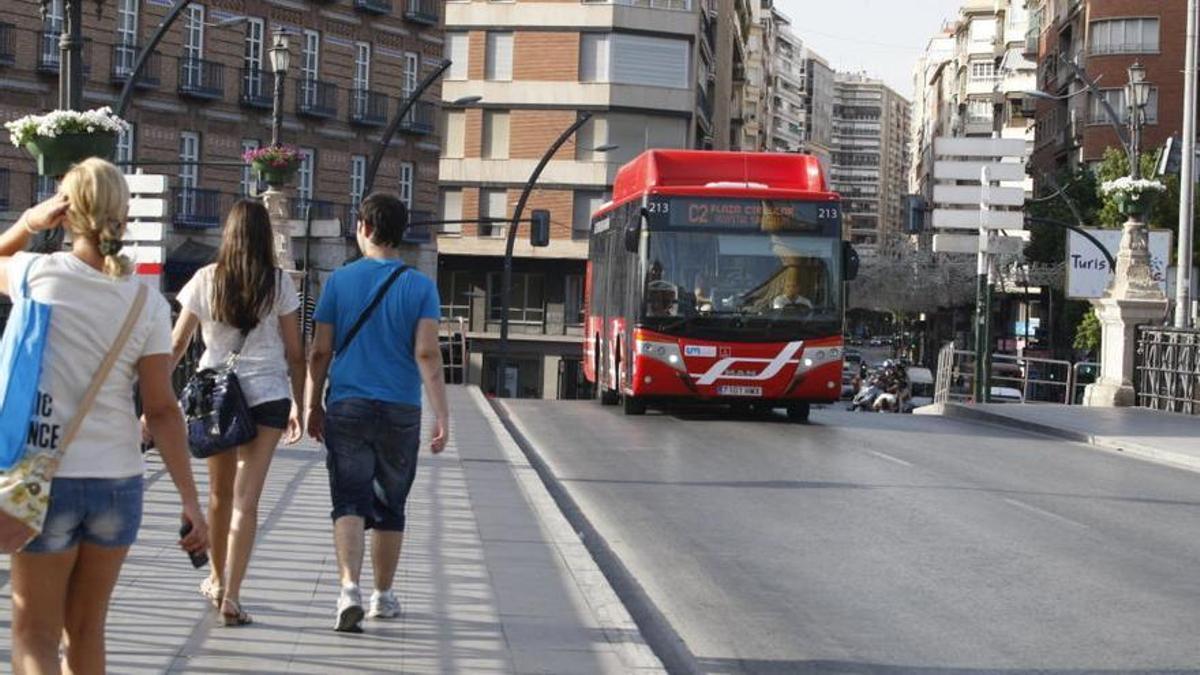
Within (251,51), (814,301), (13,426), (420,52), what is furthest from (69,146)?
(420,52)

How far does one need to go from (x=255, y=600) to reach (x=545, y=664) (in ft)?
6.15

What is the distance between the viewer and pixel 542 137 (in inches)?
2977

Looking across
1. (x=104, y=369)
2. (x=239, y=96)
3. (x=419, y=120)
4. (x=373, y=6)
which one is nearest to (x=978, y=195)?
(x=239, y=96)

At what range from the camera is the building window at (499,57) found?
7675cm

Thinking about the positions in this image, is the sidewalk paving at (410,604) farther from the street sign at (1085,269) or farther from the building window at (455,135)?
the building window at (455,135)

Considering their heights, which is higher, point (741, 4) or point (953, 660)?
point (741, 4)

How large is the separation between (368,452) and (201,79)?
45.5m

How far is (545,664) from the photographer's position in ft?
26.2

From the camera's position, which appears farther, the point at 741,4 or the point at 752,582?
the point at 741,4

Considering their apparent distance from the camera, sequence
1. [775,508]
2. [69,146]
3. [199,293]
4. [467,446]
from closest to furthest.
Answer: [199,293] < [69,146] < [775,508] < [467,446]

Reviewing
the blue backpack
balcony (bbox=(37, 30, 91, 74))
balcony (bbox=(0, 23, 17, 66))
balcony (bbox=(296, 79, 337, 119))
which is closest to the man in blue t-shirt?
the blue backpack

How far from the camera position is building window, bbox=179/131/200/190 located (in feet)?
172

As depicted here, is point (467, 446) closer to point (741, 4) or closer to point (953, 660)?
point (953, 660)

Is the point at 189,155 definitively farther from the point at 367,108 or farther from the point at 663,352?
the point at 663,352
